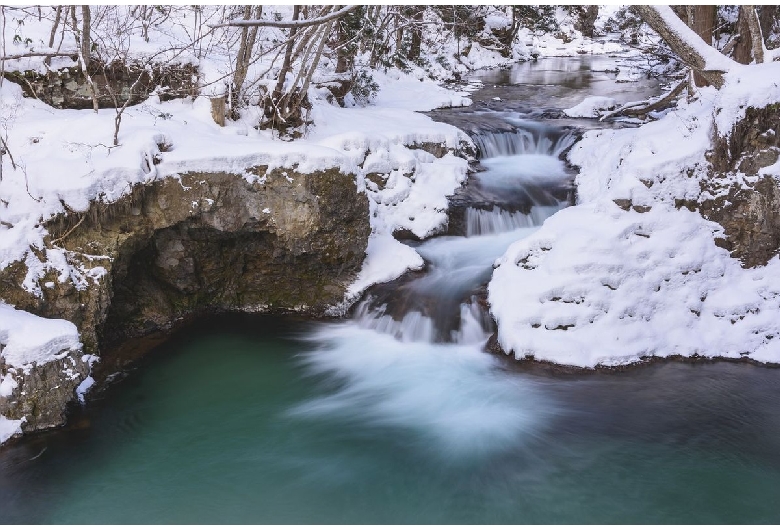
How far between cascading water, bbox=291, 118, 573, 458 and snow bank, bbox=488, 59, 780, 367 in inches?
20.3

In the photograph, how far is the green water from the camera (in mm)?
4949

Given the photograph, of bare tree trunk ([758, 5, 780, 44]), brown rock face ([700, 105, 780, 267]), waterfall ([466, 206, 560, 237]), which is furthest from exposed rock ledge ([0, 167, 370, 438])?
bare tree trunk ([758, 5, 780, 44])

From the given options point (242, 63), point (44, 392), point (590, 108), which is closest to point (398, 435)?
point (44, 392)

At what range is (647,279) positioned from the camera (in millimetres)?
7094

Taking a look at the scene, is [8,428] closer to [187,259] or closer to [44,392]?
[44,392]

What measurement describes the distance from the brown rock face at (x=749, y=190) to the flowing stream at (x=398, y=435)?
1.55 meters

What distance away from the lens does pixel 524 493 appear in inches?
200

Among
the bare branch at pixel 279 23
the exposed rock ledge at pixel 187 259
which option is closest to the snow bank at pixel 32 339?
the exposed rock ledge at pixel 187 259

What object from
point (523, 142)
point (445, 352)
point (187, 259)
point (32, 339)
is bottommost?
point (445, 352)

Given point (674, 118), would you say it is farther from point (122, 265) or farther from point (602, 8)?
point (602, 8)

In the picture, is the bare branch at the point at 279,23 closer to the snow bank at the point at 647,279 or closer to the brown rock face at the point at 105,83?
the snow bank at the point at 647,279

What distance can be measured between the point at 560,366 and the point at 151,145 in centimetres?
551

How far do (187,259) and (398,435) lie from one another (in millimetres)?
3743

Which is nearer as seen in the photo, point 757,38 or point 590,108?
point 757,38
